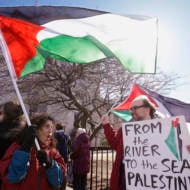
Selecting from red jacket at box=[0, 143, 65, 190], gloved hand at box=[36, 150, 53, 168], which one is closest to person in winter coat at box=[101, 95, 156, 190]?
red jacket at box=[0, 143, 65, 190]

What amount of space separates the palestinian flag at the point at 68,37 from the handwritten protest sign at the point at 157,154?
1186 millimetres

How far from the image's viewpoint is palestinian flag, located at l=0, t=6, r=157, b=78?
391 centimetres

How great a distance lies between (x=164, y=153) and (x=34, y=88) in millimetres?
10226

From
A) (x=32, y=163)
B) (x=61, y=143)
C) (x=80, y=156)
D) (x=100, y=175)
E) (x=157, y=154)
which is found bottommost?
(x=100, y=175)

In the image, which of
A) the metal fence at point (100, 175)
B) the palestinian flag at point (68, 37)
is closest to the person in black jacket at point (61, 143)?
the metal fence at point (100, 175)

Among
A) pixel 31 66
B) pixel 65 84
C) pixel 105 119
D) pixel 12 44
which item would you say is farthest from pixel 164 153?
pixel 65 84

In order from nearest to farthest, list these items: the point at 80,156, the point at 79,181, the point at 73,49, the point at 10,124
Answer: the point at 10,124 < the point at 73,49 < the point at 80,156 < the point at 79,181

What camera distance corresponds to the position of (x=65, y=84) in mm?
12289

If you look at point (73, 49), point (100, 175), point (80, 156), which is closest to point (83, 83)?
point (100, 175)

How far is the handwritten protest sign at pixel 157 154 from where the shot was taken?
3.10 metres

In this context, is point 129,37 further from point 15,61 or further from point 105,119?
point 15,61

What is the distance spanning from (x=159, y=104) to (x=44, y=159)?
298cm

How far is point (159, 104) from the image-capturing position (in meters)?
5.68

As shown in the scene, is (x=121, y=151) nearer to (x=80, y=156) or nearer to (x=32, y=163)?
(x=32, y=163)
